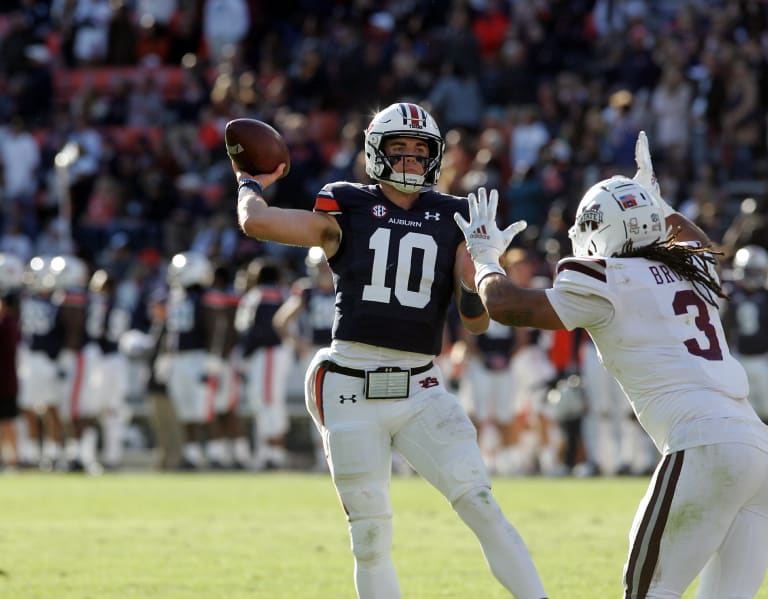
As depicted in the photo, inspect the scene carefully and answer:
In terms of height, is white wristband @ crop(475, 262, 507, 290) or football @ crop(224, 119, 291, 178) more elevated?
football @ crop(224, 119, 291, 178)

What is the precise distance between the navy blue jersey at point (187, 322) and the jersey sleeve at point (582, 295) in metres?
11.6

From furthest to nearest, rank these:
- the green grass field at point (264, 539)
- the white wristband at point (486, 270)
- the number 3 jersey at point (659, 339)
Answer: the green grass field at point (264, 539)
the white wristband at point (486, 270)
the number 3 jersey at point (659, 339)

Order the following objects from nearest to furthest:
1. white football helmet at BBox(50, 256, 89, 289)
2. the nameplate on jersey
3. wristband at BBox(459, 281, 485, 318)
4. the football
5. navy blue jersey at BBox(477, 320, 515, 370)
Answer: the nameplate on jersey → wristband at BBox(459, 281, 485, 318) → the football → navy blue jersey at BBox(477, 320, 515, 370) → white football helmet at BBox(50, 256, 89, 289)

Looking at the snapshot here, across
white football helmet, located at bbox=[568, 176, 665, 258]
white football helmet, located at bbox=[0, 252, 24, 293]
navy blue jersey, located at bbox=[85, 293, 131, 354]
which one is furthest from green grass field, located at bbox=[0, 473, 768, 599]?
white football helmet, located at bbox=[0, 252, 24, 293]

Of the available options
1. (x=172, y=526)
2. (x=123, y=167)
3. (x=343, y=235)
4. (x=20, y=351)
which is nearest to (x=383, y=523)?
(x=343, y=235)

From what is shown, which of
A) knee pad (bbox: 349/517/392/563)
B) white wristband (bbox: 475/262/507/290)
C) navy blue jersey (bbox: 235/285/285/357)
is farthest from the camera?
navy blue jersey (bbox: 235/285/285/357)

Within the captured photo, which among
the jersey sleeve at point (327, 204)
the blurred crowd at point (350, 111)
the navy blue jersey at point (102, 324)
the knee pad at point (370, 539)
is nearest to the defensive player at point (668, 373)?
the jersey sleeve at point (327, 204)

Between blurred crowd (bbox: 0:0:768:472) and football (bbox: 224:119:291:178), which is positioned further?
blurred crowd (bbox: 0:0:768:472)

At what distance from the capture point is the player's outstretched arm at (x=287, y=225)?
5.53m

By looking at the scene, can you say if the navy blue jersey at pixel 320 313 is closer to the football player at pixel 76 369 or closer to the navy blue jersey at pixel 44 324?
the football player at pixel 76 369

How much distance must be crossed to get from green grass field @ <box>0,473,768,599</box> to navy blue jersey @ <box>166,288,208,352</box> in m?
2.36

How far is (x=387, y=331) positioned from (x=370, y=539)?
2.48ft

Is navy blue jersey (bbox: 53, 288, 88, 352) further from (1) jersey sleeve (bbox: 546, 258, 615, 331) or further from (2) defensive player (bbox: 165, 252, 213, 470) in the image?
(1) jersey sleeve (bbox: 546, 258, 615, 331)

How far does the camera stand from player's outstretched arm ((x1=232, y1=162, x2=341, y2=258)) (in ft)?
18.1
